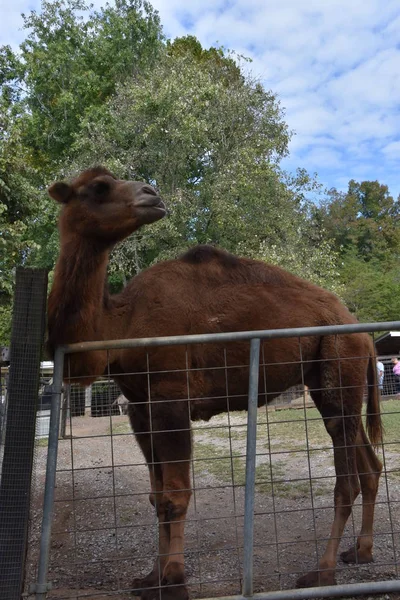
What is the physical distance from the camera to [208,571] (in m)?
5.02

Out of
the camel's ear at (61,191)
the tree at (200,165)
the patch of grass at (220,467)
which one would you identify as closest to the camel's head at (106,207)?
the camel's ear at (61,191)

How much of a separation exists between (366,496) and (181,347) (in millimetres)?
2278

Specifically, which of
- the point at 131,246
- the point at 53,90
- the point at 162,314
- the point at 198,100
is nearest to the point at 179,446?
the point at 162,314

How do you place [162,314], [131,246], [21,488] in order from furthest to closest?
[131,246] < [162,314] < [21,488]

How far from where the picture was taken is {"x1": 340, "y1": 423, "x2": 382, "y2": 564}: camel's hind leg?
507 centimetres

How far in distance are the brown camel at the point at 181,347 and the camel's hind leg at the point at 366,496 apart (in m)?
0.01

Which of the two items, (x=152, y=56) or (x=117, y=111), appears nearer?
(x=117, y=111)

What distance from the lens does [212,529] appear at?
6.58 metres

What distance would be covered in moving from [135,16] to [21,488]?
2801 centimetres

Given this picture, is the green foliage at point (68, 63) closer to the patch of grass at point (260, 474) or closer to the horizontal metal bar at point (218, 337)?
the patch of grass at point (260, 474)

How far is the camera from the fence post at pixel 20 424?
139 inches

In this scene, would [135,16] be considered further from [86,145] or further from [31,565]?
[31,565]

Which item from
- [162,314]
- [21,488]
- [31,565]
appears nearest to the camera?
[21,488]

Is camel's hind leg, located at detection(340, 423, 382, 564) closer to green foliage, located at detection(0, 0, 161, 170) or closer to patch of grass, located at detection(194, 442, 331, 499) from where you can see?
patch of grass, located at detection(194, 442, 331, 499)
